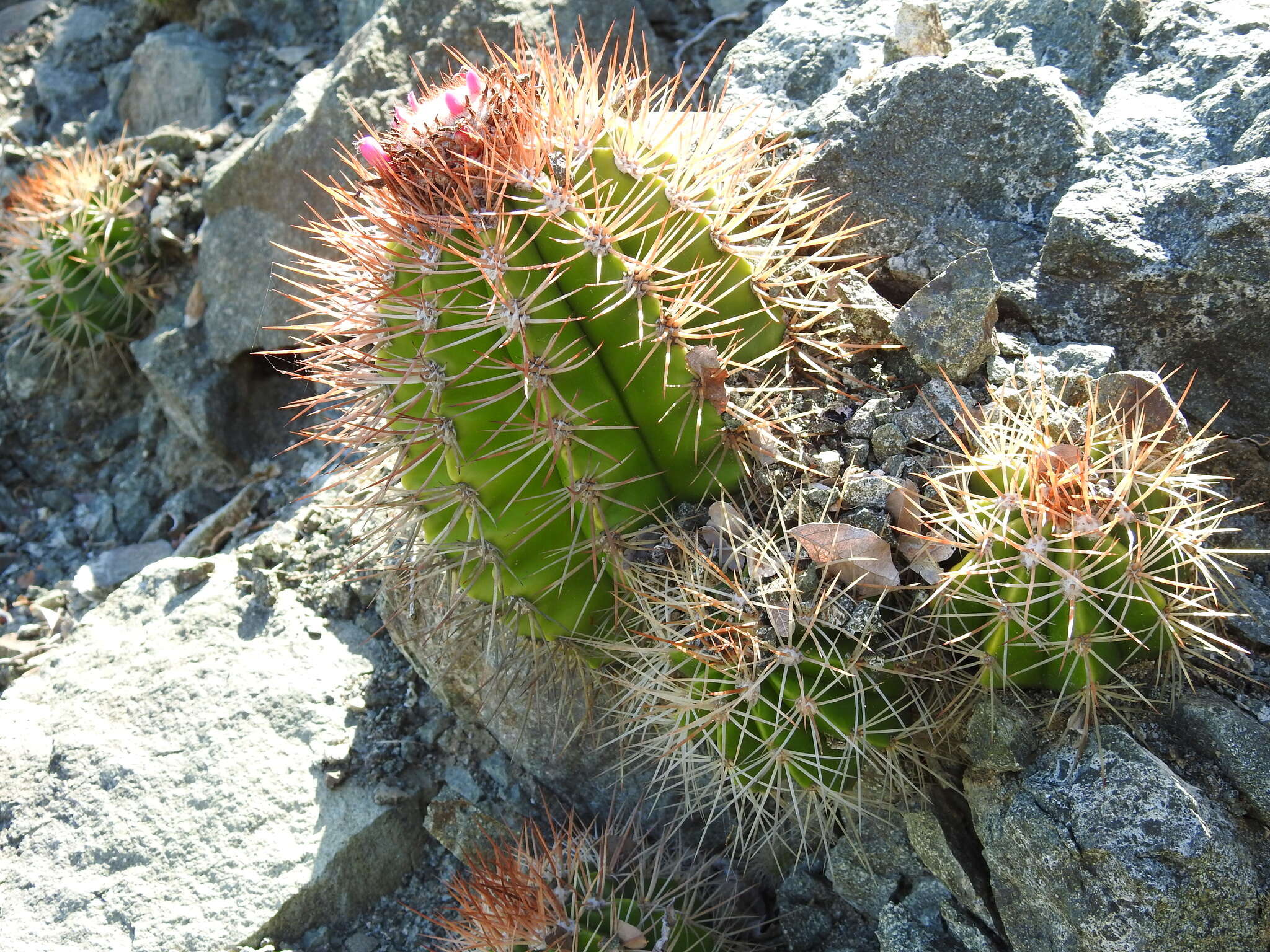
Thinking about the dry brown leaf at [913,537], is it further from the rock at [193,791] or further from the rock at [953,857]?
the rock at [193,791]

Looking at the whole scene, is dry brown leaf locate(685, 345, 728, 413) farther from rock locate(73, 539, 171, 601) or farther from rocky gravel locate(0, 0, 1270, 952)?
rock locate(73, 539, 171, 601)

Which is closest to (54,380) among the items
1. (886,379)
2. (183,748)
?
(183,748)

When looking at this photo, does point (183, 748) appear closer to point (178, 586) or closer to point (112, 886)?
point (112, 886)

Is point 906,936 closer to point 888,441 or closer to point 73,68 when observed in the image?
point 888,441

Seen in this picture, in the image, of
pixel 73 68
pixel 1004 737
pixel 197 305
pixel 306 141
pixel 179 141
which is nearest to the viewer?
pixel 1004 737

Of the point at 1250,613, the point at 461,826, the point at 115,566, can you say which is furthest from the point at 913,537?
the point at 115,566

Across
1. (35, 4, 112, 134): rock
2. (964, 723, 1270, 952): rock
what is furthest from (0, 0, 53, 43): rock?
(964, 723, 1270, 952): rock

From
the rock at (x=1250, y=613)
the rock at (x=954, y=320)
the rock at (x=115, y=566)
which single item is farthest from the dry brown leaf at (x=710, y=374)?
the rock at (x=115, y=566)
